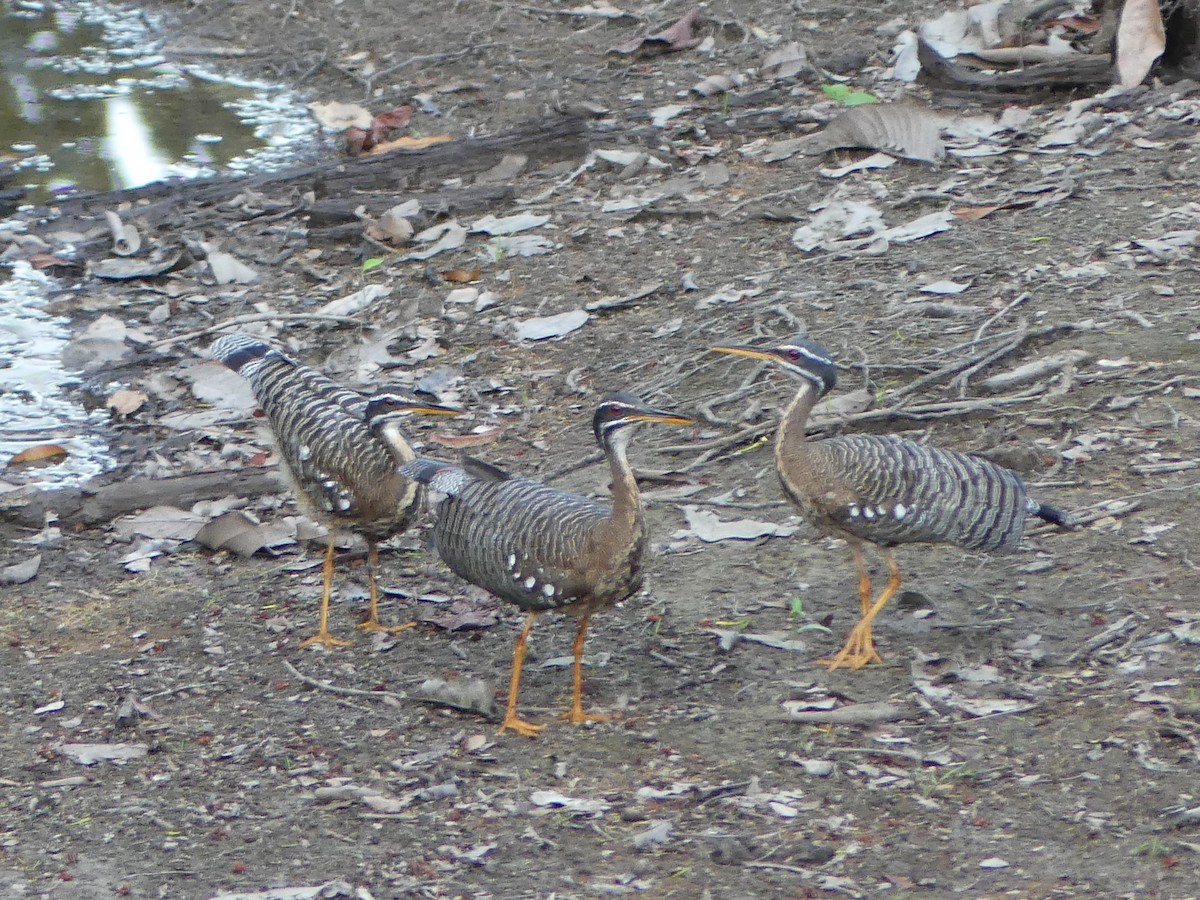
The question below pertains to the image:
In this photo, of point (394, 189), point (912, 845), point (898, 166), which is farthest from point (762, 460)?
point (394, 189)

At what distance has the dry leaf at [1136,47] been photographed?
10.3 metres

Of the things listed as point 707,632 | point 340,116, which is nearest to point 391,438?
point 707,632

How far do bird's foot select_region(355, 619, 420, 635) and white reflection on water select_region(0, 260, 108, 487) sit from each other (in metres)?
2.55

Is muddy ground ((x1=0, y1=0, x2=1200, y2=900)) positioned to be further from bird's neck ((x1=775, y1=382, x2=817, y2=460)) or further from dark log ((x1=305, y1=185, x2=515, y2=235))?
bird's neck ((x1=775, y1=382, x2=817, y2=460))

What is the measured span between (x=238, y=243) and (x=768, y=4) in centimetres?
582

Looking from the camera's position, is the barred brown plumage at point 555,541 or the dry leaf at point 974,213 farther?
the dry leaf at point 974,213

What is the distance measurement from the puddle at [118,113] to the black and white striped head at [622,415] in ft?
25.2

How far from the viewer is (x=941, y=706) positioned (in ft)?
17.1

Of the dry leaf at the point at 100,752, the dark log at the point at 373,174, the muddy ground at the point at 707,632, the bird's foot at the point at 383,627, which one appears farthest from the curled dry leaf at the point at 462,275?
the dry leaf at the point at 100,752

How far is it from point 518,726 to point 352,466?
60.2 inches

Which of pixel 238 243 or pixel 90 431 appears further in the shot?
pixel 238 243

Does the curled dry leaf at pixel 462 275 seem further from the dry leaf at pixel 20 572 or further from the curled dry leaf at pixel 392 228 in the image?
the dry leaf at pixel 20 572

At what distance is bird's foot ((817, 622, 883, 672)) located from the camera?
5590 millimetres

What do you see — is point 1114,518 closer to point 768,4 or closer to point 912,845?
point 912,845
